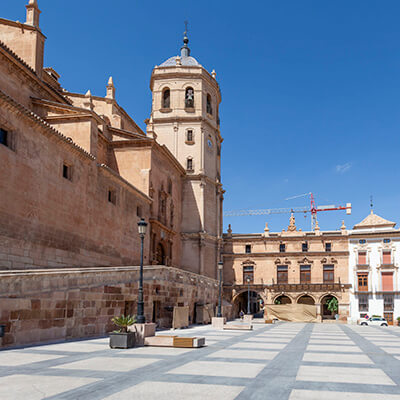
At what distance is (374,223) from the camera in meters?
53.7

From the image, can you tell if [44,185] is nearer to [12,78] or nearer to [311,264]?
[12,78]

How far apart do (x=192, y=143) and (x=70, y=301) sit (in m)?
30.2

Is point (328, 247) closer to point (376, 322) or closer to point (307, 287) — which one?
point (307, 287)

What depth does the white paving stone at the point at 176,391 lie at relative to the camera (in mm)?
6211

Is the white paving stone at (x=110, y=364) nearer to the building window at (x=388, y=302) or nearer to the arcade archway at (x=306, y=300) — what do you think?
the building window at (x=388, y=302)

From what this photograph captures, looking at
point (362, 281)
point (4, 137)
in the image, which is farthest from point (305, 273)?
point (4, 137)

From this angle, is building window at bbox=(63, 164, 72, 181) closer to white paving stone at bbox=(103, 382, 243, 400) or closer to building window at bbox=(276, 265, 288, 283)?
white paving stone at bbox=(103, 382, 243, 400)

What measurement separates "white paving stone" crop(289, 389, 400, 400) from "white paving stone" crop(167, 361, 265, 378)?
1.50m

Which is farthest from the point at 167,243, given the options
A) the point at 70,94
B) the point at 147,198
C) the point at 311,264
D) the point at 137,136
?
the point at 311,264

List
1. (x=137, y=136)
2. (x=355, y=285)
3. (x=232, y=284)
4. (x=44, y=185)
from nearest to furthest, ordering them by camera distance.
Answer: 1. (x=44, y=185)
2. (x=137, y=136)
3. (x=355, y=285)
4. (x=232, y=284)

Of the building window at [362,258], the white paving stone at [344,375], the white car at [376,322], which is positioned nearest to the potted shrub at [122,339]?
the white paving stone at [344,375]

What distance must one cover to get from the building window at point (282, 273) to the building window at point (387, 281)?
10260 mm

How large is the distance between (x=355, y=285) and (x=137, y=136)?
98.9ft

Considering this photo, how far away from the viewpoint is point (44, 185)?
1944cm
